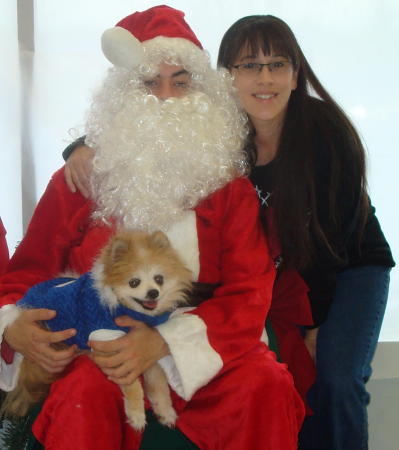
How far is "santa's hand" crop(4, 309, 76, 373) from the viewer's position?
48.8 inches

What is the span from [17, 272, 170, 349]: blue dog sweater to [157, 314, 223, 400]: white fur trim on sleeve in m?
0.05

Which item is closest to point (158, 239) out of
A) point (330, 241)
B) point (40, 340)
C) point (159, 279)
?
point (159, 279)

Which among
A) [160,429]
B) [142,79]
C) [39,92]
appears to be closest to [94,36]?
[39,92]

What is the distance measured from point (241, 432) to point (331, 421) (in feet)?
1.73

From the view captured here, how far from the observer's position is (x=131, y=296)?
1186mm

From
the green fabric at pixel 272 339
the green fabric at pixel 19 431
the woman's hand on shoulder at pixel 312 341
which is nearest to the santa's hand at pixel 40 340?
the green fabric at pixel 19 431

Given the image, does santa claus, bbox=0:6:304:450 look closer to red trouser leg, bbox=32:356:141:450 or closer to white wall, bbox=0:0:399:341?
red trouser leg, bbox=32:356:141:450

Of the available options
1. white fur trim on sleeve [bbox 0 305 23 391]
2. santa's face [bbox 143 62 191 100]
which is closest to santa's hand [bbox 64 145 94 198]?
santa's face [bbox 143 62 191 100]

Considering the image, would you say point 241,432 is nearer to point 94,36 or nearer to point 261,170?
point 261,170

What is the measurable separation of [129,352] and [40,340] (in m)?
0.23

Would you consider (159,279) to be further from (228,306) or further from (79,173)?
(79,173)

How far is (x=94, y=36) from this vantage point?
2.22 meters

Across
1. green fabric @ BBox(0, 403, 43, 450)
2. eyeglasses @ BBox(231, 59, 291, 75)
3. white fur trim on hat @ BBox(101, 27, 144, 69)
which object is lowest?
green fabric @ BBox(0, 403, 43, 450)

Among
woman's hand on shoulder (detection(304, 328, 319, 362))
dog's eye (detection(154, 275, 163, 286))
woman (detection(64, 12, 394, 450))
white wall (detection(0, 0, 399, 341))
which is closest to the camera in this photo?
dog's eye (detection(154, 275, 163, 286))
